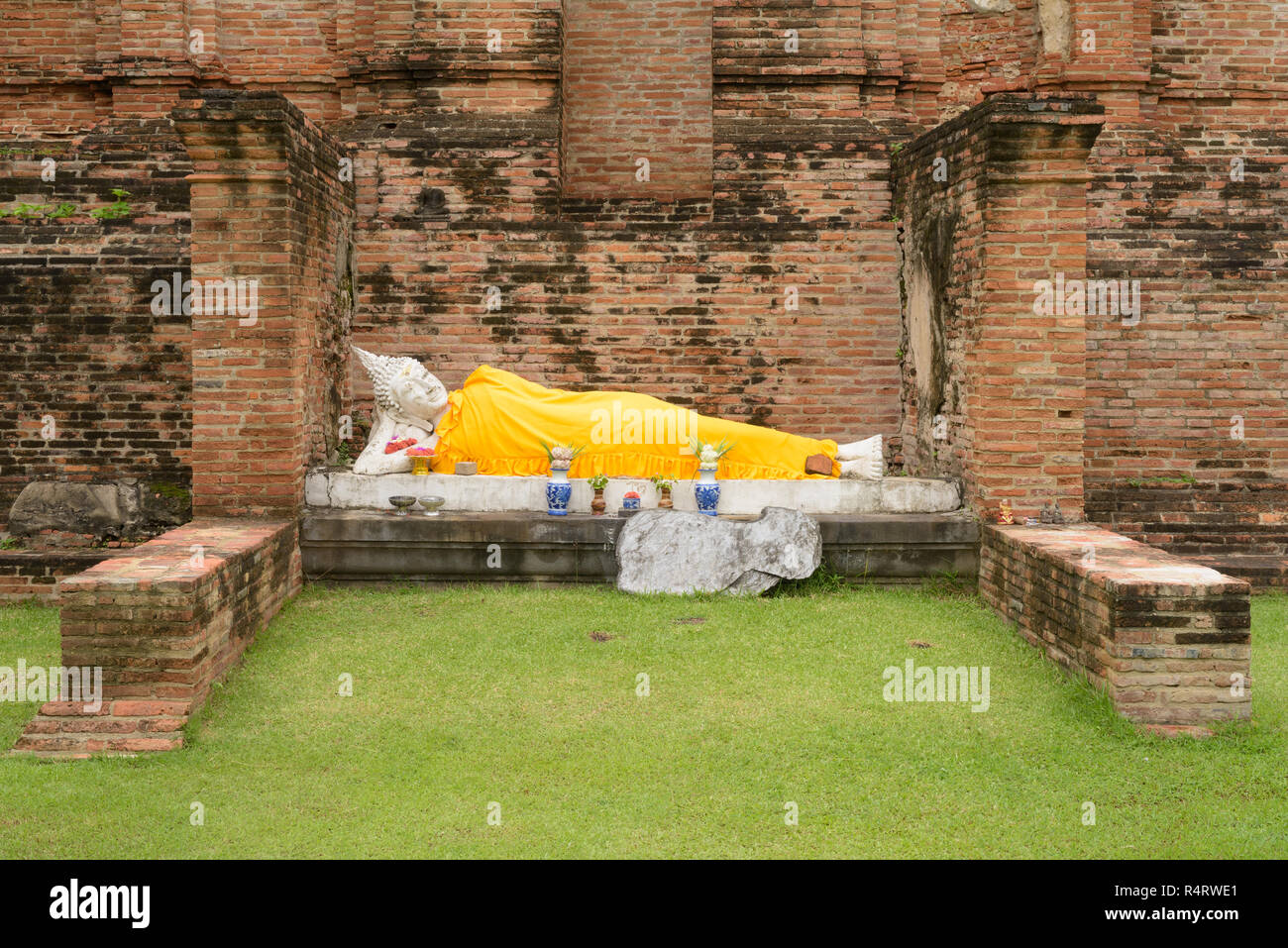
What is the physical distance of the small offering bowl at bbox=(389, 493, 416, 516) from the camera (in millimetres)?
7176

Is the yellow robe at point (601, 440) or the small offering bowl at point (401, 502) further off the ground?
the yellow robe at point (601, 440)

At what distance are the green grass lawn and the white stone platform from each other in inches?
40.7

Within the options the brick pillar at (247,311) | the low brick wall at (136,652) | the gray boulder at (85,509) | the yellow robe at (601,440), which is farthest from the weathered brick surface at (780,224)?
the low brick wall at (136,652)

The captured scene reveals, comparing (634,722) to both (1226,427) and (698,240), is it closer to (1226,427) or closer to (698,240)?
(698,240)

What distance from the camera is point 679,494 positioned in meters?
7.42

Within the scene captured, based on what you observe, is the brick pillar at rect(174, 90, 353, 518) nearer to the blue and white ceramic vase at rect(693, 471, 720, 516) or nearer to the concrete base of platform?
the concrete base of platform

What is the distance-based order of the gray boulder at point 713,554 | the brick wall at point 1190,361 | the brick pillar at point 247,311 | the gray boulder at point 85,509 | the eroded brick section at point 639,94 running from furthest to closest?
1. the eroded brick section at point 639,94
2. the brick wall at point 1190,361
3. the gray boulder at point 85,509
4. the gray boulder at point 713,554
5. the brick pillar at point 247,311

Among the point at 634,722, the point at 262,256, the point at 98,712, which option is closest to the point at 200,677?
the point at 98,712

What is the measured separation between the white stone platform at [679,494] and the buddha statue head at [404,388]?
0.50 meters

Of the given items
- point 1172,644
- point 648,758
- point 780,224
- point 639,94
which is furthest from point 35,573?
point 1172,644

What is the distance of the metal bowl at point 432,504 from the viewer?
722cm

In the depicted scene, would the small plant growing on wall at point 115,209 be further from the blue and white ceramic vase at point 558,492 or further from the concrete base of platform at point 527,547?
the blue and white ceramic vase at point 558,492

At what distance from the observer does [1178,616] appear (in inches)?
198

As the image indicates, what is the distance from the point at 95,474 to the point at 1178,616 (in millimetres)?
7302
